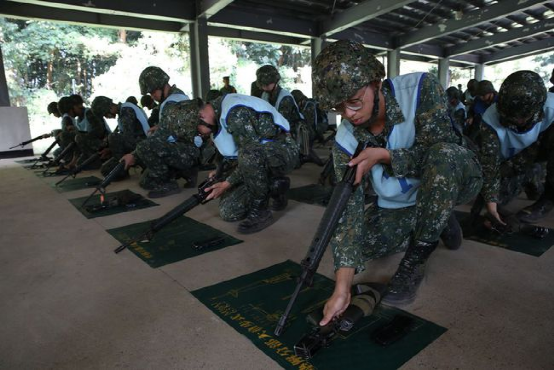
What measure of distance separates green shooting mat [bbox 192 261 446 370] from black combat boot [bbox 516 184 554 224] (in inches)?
68.0

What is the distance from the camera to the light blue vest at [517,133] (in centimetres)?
245

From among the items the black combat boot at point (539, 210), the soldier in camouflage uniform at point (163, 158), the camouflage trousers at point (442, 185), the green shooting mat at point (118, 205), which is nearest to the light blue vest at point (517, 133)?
the black combat boot at point (539, 210)

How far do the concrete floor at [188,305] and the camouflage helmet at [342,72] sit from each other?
3.06 ft

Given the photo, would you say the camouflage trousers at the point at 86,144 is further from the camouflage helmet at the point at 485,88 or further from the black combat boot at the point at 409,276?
the black combat boot at the point at 409,276

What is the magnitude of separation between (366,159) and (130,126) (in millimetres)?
4326

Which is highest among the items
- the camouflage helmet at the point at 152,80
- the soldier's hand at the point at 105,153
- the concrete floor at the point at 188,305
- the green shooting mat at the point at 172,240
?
the camouflage helmet at the point at 152,80

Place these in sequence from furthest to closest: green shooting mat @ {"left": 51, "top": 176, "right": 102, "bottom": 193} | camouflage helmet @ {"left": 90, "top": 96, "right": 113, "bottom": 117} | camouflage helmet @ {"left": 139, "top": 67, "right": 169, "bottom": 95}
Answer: camouflage helmet @ {"left": 90, "top": 96, "right": 113, "bottom": 117} → green shooting mat @ {"left": 51, "top": 176, "right": 102, "bottom": 193} → camouflage helmet @ {"left": 139, "top": 67, "right": 169, "bottom": 95}

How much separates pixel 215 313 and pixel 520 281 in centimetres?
143

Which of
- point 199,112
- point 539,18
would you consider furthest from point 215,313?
point 539,18

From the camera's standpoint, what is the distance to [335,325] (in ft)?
4.32

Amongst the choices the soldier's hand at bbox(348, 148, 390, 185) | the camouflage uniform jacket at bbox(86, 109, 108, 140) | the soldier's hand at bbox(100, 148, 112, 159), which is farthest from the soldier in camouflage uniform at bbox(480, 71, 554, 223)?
the camouflage uniform jacket at bbox(86, 109, 108, 140)

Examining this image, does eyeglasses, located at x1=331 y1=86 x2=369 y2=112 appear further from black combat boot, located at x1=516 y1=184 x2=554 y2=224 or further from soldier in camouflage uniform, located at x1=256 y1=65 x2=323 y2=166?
soldier in camouflage uniform, located at x1=256 y1=65 x2=323 y2=166

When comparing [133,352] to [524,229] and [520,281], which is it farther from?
[524,229]

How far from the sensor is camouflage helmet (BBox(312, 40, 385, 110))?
4.46 feet
